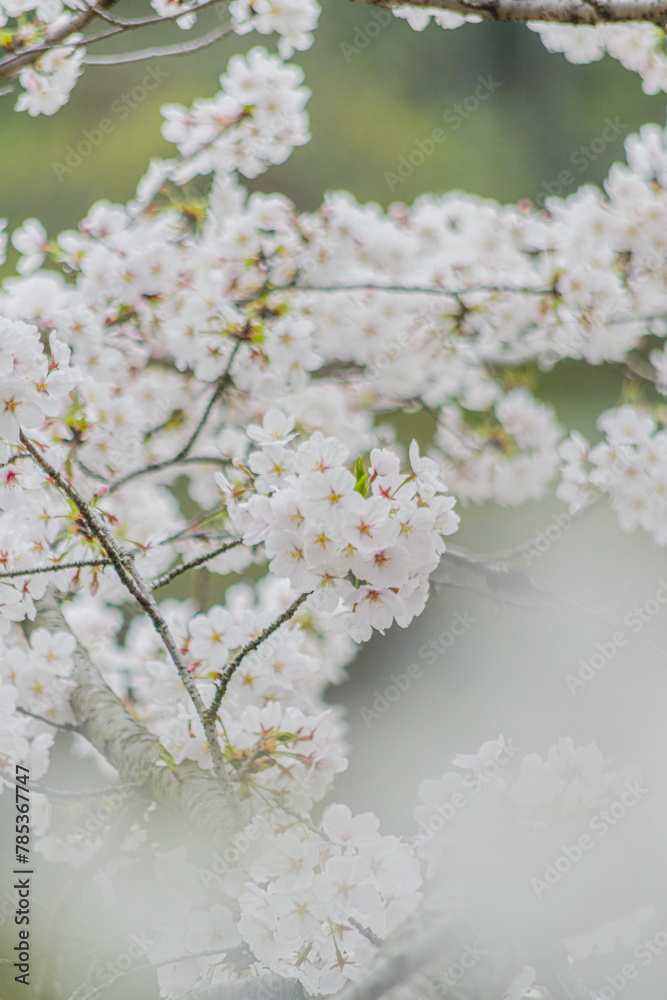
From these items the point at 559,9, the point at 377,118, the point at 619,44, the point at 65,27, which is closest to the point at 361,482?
the point at 559,9

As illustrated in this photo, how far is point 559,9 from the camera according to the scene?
66cm

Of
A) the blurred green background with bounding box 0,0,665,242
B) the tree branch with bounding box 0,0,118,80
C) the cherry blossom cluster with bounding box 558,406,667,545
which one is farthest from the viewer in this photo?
the blurred green background with bounding box 0,0,665,242

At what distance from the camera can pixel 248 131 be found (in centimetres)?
112

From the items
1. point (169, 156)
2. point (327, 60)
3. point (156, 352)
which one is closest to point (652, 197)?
point (156, 352)

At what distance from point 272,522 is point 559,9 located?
1.74 feet

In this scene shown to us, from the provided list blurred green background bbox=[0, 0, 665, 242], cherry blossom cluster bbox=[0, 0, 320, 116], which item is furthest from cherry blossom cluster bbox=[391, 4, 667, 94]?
blurred green background bbox=[0, 0, 665, 242]

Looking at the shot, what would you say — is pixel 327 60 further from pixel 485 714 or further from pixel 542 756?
pixel 542 756

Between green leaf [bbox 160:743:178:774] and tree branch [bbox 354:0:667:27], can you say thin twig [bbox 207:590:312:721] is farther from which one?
tree branch [bbox 354:0:667:27]

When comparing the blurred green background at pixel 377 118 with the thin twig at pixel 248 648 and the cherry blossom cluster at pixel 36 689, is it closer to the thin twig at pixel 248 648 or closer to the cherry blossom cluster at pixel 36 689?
the cherry blossom cluster at pixel 36 689

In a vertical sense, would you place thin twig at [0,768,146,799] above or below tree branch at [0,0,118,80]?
below

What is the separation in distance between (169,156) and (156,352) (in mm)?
2915

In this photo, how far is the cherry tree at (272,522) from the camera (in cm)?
50

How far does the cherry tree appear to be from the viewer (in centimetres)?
50

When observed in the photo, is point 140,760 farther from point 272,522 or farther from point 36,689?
point 272,522
